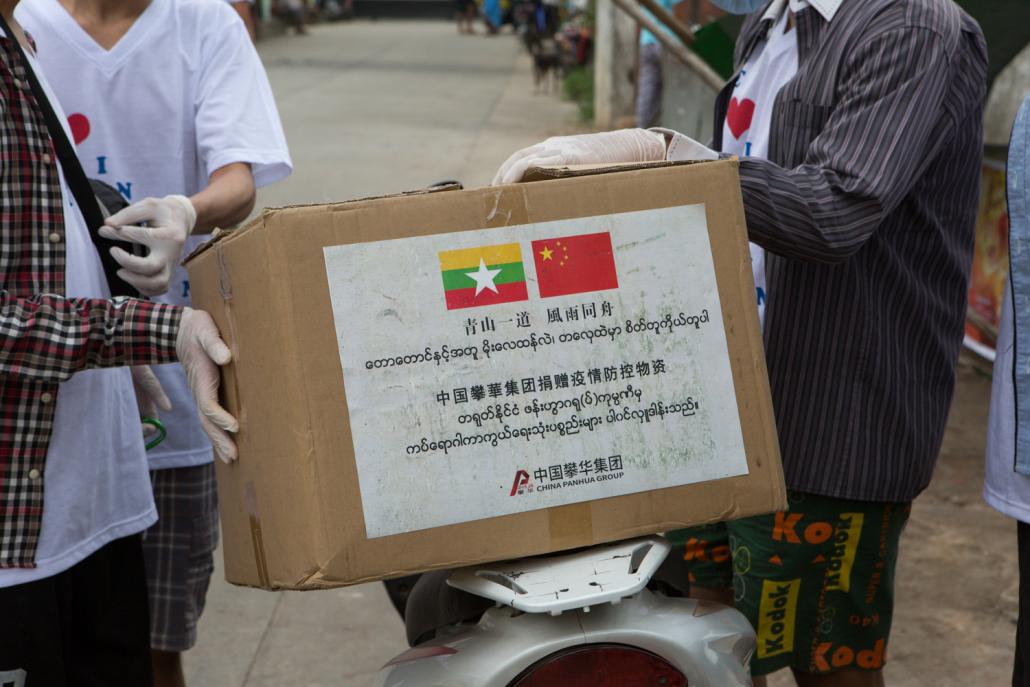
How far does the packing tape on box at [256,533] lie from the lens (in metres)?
1.55

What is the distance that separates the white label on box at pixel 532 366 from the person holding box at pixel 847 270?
0.93 ft

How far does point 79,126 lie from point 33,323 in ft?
2.94

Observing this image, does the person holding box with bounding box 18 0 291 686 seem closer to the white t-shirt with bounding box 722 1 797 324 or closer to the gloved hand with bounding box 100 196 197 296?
the gloved hand with bounding box 100 196 197 296

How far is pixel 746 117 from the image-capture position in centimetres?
229

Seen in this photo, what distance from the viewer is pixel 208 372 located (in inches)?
64.9

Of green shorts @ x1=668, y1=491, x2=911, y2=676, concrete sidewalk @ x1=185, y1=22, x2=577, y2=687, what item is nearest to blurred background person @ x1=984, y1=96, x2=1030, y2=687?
green shorts @ x1=668, y1=491, x2=911, y2=676

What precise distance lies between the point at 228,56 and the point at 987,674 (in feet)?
8.80

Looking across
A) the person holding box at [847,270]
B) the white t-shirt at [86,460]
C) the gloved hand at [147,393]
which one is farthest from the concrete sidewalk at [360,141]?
the person holding box at [847,270]

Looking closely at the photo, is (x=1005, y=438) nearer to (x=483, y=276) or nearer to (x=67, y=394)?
(x=483, y=276)

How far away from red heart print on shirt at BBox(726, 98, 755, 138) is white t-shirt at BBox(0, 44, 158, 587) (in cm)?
124

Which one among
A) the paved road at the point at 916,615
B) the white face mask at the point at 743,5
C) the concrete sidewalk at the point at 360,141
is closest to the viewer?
the white face mask at the point at 743,5

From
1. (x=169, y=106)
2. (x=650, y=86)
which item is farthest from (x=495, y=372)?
(x=650, y=86)

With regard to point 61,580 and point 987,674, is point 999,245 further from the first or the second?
point 61,580

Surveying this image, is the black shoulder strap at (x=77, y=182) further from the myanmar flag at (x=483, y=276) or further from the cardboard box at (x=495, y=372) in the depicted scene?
the myanmar flag at (x=483, y=276)
